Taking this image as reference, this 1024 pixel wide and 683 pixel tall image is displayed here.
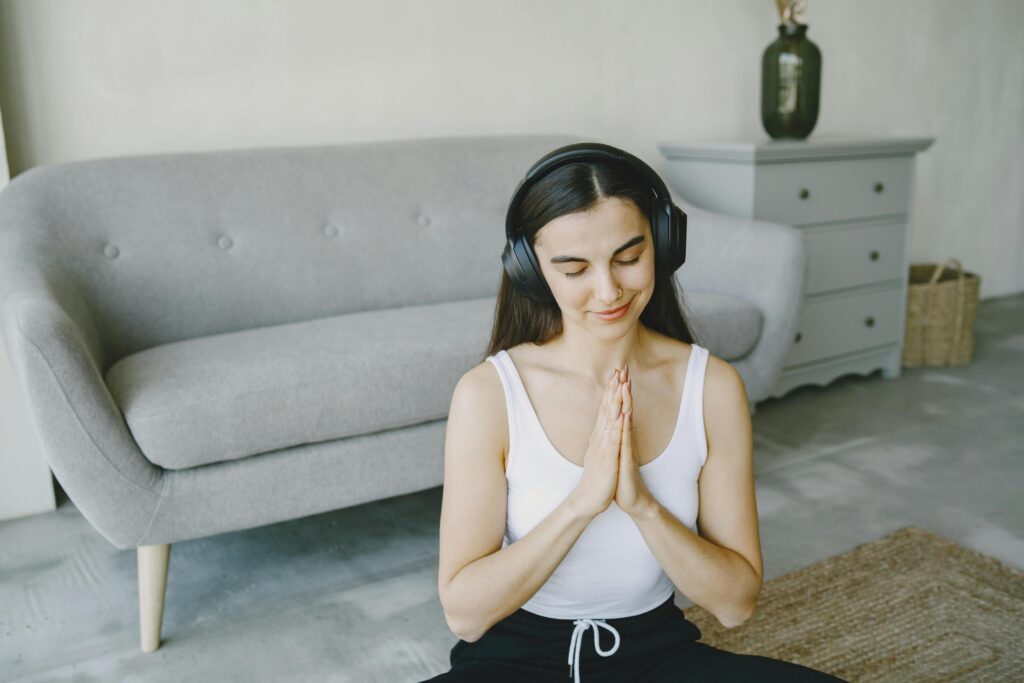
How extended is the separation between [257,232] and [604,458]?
5.39ft

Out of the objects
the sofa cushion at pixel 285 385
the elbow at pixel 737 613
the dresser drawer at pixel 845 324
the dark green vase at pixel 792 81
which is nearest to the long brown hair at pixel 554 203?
the elbow at pixel 737 613

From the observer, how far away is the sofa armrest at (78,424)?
1513 millimetres

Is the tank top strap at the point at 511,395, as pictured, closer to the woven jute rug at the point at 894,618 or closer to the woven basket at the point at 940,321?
the woven jute rug at the point at 894,618

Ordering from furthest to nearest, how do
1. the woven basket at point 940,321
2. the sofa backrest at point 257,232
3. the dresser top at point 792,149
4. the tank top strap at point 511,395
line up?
the woven basket at point 940,321 → the dresser top at point 792,149 → the sofa backrest at point 257,232 → the tank top strap at point 511,395

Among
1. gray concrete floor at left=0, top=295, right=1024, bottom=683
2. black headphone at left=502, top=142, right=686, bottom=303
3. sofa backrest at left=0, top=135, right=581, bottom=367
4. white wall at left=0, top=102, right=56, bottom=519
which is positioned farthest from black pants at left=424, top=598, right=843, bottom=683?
white wall at left=0, top=102, right=56, bottom=519

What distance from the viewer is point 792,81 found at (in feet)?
9.84

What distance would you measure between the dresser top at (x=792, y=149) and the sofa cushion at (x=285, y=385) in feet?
3.06

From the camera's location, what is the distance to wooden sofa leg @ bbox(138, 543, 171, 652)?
1666mm

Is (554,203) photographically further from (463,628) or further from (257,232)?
(257,232)

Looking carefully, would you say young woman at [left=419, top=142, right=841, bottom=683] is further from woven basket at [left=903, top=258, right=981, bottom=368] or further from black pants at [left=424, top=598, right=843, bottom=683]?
woven basket at [left=903, top=258, right=981, bottom=368]

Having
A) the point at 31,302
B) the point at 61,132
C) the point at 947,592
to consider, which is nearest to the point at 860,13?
the point at 947,592

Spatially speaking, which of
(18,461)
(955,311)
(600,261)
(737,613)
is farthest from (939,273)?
(18,461)

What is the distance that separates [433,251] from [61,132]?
105 cm

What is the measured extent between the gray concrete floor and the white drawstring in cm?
68
